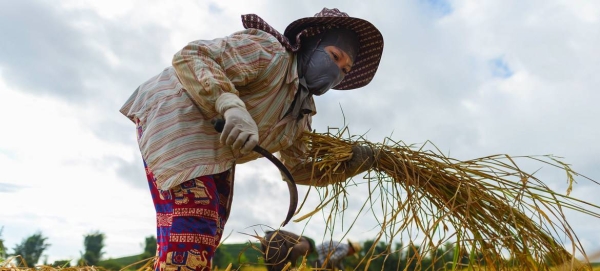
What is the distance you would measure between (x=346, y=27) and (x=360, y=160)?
52 cm

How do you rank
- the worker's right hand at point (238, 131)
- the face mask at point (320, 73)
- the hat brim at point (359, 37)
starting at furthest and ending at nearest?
the hat brim at point (359, 37) → the face mask at point (320, 73) → the worker's right hand at point (238, 131)

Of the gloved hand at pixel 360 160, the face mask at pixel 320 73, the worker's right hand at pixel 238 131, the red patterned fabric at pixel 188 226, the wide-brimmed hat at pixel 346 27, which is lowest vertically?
the red patterned fabric at pixel 188 226

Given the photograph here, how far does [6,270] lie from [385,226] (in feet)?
4.87

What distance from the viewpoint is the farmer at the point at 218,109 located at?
157 cm

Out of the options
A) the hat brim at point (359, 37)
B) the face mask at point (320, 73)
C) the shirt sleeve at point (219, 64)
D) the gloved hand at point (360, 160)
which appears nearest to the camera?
the shirt sleeve at point (219, 64)

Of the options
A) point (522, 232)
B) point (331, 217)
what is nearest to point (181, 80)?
point (331, 217)

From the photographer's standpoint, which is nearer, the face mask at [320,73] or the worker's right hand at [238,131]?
the worker's right hand at [238,131]

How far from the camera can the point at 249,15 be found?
1.96m

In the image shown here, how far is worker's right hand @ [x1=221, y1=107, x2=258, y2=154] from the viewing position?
4.86 ft

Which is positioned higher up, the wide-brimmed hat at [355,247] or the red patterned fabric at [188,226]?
the wide-brimmed hat at [355,247]

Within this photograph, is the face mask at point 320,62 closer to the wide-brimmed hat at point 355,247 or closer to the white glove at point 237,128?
the white glove at point 237,128

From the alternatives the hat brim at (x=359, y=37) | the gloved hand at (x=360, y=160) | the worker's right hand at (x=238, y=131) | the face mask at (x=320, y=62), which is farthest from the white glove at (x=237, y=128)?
the gloved hand at (x=360, y=160)

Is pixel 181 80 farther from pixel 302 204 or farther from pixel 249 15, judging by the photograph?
pixel 302 204

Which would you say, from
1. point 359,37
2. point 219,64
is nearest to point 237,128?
point 219,64
